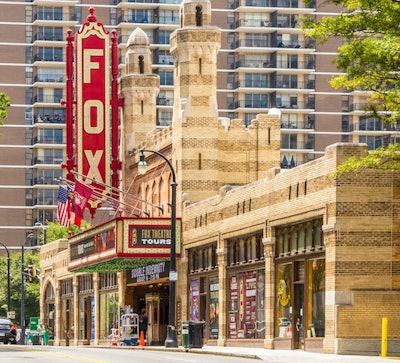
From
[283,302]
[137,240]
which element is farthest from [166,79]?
[283,302]

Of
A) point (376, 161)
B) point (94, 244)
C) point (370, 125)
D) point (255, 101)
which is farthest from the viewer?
point (255, 101)

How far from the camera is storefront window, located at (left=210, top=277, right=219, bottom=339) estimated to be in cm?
5544

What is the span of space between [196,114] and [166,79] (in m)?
92.3

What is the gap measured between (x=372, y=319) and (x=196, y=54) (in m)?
22.9

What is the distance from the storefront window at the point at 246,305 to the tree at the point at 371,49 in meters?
14.0

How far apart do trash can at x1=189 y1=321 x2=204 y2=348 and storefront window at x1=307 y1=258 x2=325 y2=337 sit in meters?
6.26

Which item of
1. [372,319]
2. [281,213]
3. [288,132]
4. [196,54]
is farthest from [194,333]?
[288,132]

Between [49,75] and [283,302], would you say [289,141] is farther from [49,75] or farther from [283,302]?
[283,302]

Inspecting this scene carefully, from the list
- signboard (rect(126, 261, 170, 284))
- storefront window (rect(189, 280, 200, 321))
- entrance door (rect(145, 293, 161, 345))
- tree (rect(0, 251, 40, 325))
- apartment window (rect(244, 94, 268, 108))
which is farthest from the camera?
apartment window (rect(244, 94, 268, 108))

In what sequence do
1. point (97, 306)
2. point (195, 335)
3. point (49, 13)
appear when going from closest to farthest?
point (195, 335) → point (97, 306) → point (49, 13)

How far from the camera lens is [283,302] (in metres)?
47.0

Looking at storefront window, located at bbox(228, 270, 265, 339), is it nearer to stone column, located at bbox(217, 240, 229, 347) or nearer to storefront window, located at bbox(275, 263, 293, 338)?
stone column, located at bbox(217, 240, 229, 347)

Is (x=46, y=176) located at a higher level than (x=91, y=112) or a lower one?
higher

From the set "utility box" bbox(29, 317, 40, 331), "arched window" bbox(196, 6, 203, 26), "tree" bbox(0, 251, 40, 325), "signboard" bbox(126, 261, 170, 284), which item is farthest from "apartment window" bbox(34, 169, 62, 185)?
"arched window" bbox(196, 6, 203, 26)
